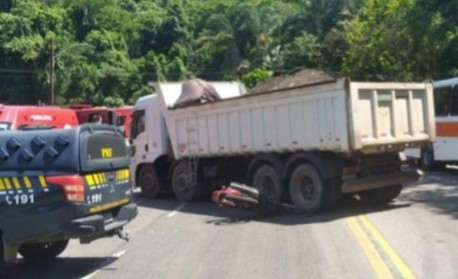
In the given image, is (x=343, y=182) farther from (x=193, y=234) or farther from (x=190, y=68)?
(x=190, y=68)

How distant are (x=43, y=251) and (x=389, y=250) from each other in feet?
16.2

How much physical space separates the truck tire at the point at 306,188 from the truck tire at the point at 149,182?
575 centimetres

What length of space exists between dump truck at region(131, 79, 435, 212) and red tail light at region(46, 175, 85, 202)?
6441 mm

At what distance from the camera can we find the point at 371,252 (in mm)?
10000

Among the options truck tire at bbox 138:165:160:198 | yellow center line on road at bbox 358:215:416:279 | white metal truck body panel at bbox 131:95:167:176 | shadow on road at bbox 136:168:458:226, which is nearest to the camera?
yellow center line on road at bbox 358:215:416:279

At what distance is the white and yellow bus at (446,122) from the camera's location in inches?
878

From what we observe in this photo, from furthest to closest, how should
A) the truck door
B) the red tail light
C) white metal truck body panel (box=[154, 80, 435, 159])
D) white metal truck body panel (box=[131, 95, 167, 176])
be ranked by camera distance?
the truck door, white metal truck body panel (box=[131, 95, 167, 176]), white metal truck body panel (box=[154, 80, 435, 159]), the red tail light

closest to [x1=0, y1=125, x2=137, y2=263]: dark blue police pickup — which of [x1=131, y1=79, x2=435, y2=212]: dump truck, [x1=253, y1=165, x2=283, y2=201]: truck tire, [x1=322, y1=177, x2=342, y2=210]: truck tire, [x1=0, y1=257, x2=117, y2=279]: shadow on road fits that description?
[x1=0, y1=257, x2=117, y2=279]: shadow on road

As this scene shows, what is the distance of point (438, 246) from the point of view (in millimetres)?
10375

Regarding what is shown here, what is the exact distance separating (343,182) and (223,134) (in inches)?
153

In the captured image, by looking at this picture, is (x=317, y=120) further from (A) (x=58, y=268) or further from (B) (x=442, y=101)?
(B) (x=442, y=101)

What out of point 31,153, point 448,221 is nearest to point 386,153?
point 448,221

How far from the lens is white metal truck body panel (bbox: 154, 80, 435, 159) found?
1373 cm

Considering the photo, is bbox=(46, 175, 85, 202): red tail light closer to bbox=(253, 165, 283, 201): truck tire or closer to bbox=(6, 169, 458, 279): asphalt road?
bbox=(6, 169, 458, 279): asphalt road
